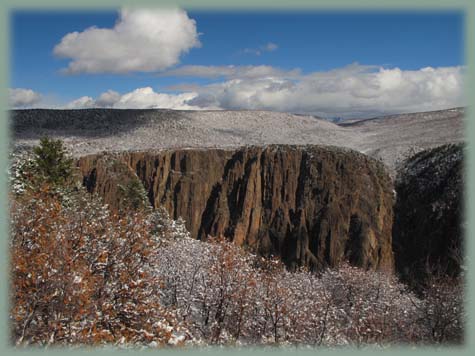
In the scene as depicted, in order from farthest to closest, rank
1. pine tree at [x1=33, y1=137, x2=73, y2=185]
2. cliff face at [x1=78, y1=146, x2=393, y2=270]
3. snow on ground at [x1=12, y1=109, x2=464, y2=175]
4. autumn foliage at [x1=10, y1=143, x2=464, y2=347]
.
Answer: snow on ground at [x1=12, y1=109, x2=464, y2=175] < cliff face at [x1=78, y1=146, x2=393, y2=270] < pine tree at [x1=33, y1=137, x2=73, y2=185] < autumn foliage at [x1=10, y1=143, x2=464, y2=347]

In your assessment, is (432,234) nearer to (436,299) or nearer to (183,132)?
(436,299)

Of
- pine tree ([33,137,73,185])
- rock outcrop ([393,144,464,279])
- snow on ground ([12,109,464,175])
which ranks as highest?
snow on ground ([12,109,464,175])

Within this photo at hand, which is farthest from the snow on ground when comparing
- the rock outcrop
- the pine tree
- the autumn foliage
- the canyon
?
the autumn foliage

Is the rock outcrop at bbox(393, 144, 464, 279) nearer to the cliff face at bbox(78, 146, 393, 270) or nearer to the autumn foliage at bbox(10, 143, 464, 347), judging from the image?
the cliff face at bbox(78, 146, 393, 270)

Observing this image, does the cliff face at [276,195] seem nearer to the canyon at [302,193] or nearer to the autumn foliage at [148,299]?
the canyon at [302,193]

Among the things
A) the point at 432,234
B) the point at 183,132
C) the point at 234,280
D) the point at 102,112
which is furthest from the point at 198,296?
the point at 102,112

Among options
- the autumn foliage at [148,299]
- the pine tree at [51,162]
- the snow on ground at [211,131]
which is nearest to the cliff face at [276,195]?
the snow on ground at [211,131]

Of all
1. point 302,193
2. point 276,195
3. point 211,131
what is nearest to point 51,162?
point 276,195
